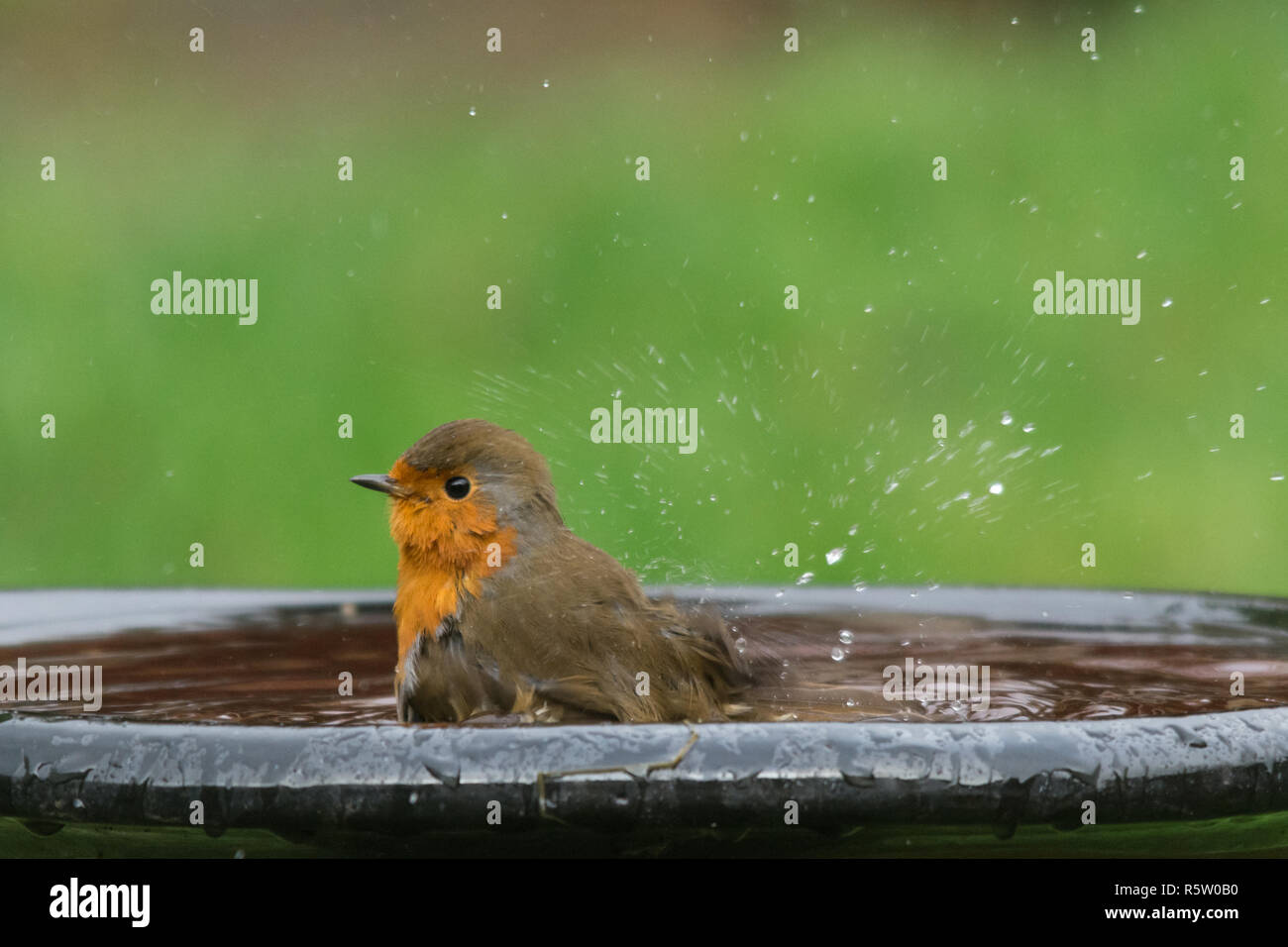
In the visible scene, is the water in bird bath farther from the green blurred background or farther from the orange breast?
the green blurred background

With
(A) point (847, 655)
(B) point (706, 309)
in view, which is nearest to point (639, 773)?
(A) point (847, 655)

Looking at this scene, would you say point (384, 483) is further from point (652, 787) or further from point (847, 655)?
point (652, 787)

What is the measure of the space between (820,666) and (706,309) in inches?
196

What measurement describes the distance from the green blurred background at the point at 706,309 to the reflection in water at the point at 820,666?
241cm

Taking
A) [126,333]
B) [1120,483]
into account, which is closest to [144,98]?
[126,333]

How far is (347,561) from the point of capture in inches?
290

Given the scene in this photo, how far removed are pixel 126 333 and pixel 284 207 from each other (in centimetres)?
175

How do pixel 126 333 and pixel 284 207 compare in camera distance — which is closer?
pixel 126 333

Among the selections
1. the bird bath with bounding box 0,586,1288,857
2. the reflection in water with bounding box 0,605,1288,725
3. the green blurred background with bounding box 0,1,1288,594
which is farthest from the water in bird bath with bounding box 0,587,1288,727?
the green blurred background with bounding box 0,1,1288,594

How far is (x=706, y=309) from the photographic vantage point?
8.70m

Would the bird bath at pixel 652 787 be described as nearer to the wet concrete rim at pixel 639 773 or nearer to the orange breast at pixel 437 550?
the wet concrete rim at pixel 639 773

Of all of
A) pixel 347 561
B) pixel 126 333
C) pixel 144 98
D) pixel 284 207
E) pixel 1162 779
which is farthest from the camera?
pixel 144 98

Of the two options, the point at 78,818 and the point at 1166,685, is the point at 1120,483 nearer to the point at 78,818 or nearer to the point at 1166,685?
the point at 1166,685

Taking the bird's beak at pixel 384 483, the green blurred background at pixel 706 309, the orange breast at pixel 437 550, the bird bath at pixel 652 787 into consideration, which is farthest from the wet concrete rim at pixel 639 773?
the green blurred background at pixel 706 309
